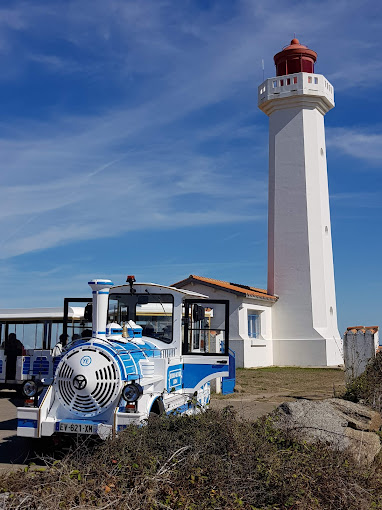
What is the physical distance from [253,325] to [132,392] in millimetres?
19469

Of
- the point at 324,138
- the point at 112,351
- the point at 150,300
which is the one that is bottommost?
the point at 112,351

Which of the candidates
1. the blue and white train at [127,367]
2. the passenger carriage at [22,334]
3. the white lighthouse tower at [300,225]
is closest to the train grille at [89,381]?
the blue and white train at [127,367]

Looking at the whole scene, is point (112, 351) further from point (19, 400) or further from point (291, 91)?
point (291, 91)

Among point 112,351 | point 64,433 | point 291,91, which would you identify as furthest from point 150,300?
point 291,91

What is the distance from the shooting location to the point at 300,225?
27.0 m

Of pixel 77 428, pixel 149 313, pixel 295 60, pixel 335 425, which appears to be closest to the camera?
pixel 335 425

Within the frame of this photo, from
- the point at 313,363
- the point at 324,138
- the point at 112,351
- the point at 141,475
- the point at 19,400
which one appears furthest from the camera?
the point at 324,138

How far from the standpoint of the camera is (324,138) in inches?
1136

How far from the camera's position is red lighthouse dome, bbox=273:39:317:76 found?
28453 mm

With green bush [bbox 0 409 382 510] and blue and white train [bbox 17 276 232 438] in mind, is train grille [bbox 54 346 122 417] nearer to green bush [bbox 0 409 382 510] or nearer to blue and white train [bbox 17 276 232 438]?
blue and white train [bbox 17 276 232 438]

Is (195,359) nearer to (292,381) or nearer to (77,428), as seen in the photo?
(77,428)

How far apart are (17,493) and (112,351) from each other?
3.30 m

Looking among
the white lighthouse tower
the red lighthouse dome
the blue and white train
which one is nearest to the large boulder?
the blue and white train

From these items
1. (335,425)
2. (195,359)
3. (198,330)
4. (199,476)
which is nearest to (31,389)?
(195,359)
